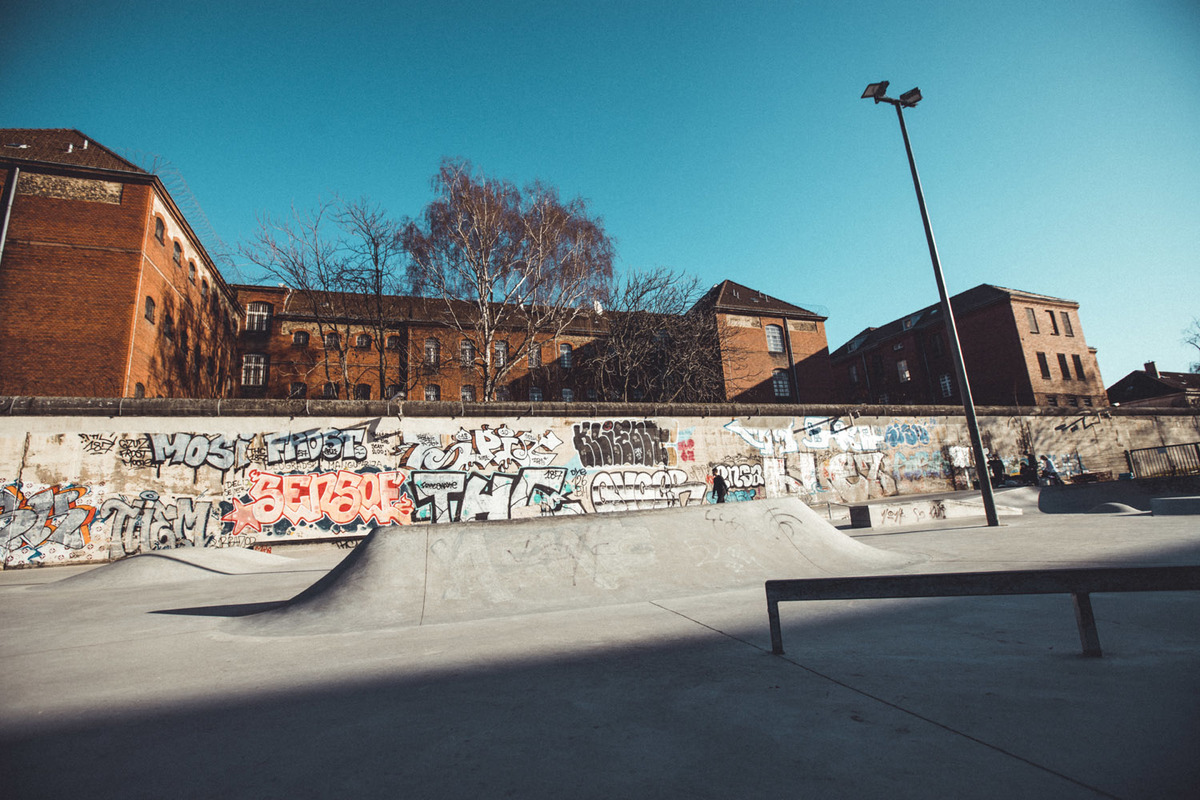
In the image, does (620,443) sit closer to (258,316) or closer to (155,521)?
(155,521)

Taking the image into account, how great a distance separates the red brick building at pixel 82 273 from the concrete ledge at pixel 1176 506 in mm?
28140

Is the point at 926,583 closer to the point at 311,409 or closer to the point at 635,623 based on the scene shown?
the point at 635,623

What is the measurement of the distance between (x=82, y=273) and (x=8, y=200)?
3516mm

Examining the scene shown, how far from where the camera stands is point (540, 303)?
21.9 metres

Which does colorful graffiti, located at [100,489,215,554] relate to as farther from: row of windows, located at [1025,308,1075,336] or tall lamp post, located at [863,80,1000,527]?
row of windows, located at [1025,308,1075,336]

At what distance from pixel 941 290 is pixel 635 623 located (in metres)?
10.3

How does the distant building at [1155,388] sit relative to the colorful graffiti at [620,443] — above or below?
above

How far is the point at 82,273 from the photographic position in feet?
60.5

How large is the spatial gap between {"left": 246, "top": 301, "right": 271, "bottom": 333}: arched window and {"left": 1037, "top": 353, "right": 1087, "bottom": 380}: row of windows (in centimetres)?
5003

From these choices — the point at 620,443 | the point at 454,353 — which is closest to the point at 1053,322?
the point at 620,443

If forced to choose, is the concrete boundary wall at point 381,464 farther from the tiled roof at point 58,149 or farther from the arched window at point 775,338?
the arched window at point 775,338

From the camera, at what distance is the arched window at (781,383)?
33844mm

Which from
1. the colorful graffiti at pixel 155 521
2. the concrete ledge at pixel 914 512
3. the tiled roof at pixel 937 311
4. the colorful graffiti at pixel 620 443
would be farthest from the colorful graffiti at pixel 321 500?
the tiled roof at pixel 937 311

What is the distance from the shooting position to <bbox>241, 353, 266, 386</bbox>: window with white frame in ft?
97.5
